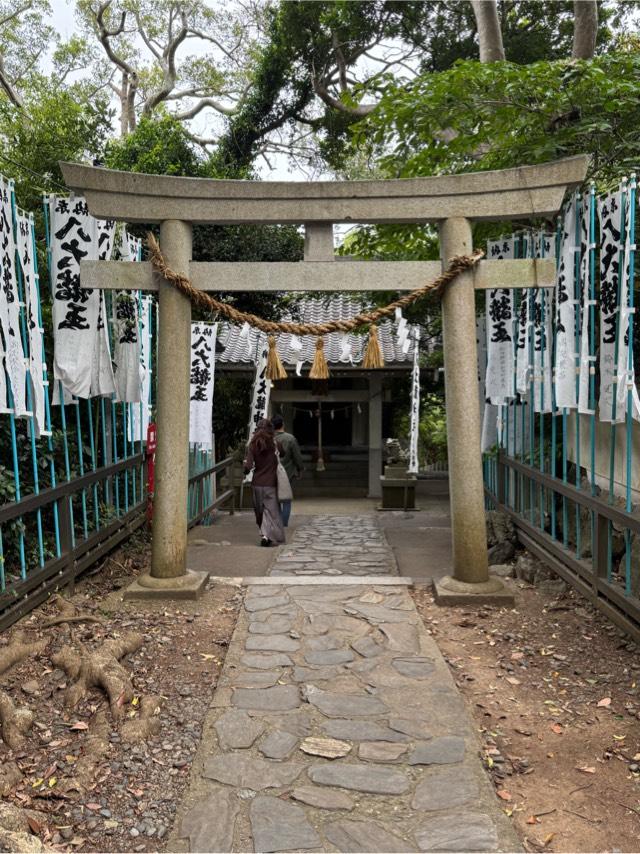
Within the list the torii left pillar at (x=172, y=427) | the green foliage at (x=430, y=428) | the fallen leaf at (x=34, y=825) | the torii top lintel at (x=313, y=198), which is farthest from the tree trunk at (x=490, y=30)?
the fallen leaf at (x=34, y=825)

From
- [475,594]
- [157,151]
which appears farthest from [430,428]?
[475,594]

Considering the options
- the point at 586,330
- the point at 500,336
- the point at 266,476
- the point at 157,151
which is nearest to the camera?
the point at 586,330

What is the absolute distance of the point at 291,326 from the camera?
21.1 ft

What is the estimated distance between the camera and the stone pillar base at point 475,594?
6090 millimetres

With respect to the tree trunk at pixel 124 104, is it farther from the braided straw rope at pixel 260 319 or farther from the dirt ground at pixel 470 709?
the dirt ground at pixel 470 709

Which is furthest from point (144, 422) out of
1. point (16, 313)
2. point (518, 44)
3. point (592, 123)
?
point (518, 44)

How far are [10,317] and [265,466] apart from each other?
474cm

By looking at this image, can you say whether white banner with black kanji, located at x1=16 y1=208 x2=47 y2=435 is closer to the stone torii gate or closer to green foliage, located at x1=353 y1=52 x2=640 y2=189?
the stone torii gate

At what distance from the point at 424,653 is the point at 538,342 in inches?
143

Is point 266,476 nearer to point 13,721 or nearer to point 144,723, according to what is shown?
point 144,723

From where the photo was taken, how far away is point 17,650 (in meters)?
4.58

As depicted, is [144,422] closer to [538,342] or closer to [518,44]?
[538,342]

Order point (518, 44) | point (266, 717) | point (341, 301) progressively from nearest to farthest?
point (266, 717)
point (518, 44)
point (341, 301)

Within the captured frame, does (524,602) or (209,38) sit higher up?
(209,38)
